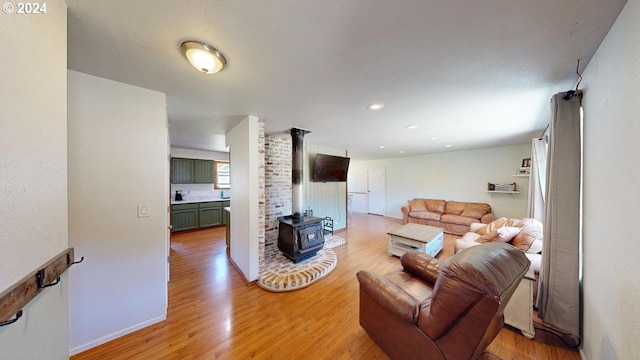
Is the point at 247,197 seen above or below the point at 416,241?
above

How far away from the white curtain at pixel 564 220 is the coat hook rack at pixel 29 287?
10.7 ft

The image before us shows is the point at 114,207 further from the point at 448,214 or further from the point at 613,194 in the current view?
the point at 448,214

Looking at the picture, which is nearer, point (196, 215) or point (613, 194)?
point (613, 194)

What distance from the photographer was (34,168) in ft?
2.71

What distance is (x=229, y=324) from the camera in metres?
1.93

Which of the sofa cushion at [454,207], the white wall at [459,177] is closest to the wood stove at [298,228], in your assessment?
the sofa cushion at [454,207]

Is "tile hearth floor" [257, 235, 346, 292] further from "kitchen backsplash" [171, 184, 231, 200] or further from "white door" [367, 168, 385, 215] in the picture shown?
"white door" [367, 168, 385, 215]

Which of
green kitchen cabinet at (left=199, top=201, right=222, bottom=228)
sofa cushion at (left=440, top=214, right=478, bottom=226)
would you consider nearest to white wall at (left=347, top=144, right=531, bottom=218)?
sofa cushion at (left=440, top=214, right=478, bottom=226)

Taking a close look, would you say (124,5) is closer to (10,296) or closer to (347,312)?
(10,296)

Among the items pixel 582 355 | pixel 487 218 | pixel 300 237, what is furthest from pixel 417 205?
pixel 582 355

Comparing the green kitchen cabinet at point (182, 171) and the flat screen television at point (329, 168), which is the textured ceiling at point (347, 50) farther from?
the green kitchen cabinet at point (182, 171)

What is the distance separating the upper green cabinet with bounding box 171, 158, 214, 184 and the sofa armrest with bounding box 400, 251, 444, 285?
5693 mm

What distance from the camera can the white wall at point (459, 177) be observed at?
4.88m

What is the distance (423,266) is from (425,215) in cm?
405
